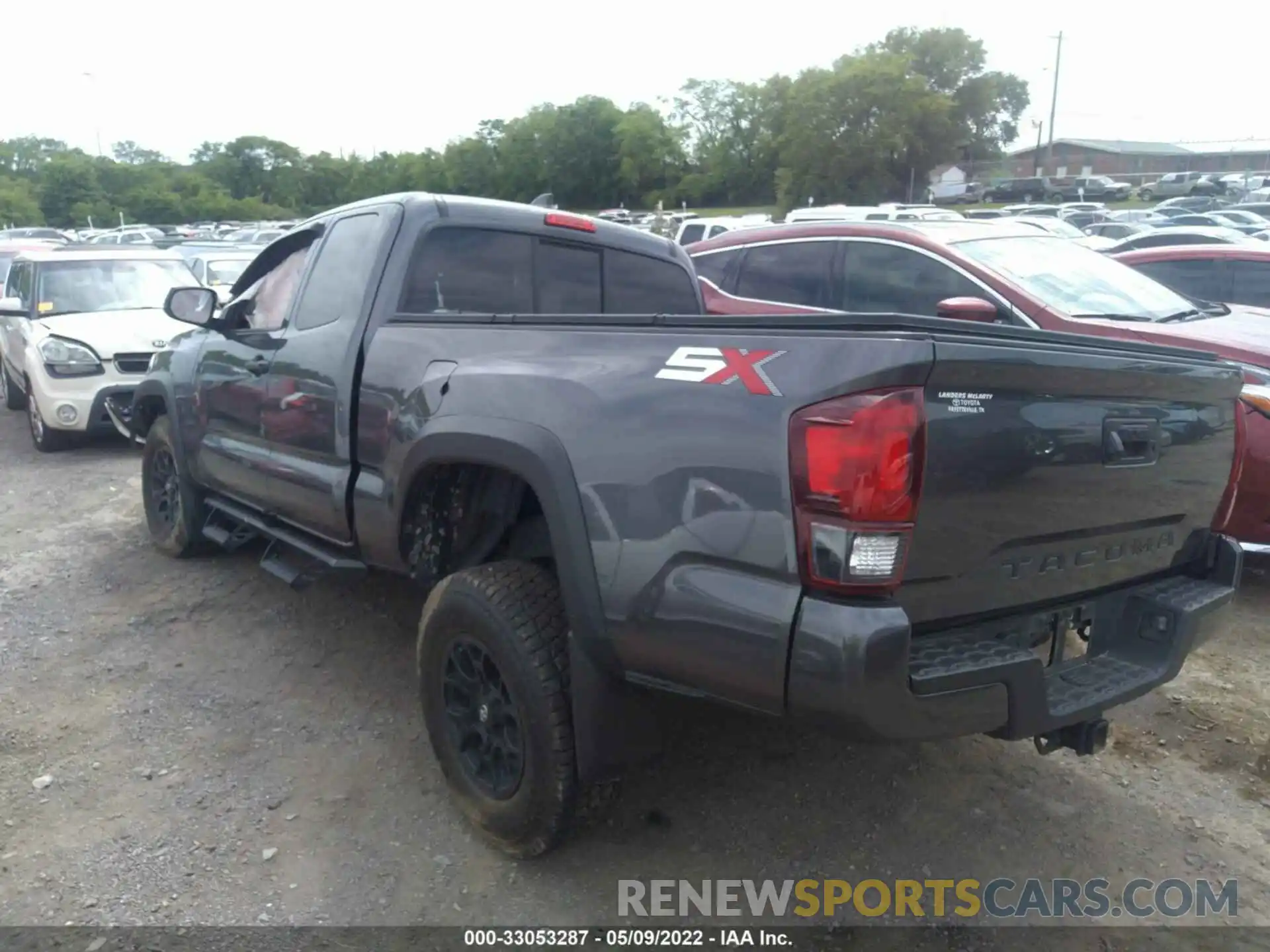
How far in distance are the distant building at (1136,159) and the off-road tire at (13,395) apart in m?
72.7

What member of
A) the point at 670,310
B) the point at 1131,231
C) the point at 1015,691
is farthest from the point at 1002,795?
the point at 1131,231

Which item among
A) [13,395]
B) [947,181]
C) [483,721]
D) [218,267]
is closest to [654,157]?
[947,181]

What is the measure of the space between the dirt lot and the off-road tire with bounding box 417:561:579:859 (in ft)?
0.57

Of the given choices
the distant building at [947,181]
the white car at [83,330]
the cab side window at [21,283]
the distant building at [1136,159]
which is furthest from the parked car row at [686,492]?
the distant building at [1136,159]

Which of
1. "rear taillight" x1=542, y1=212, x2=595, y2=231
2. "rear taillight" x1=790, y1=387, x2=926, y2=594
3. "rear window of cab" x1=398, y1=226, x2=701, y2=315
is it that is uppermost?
"rear taillight" x1=542, y1=212, x2=595, y2=231

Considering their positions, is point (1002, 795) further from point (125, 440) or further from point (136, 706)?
point (125, 440)

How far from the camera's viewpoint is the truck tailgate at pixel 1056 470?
239cm

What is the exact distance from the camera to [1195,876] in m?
3.10

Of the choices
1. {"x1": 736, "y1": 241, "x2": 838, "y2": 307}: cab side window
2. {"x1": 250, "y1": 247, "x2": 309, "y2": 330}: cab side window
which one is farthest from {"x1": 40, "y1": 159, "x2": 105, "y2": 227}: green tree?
{"x1": 250, "y1": 247, "x2": 309, "y2": 330}: cab side window

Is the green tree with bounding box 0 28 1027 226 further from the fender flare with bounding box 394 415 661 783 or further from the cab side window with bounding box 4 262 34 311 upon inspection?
the fender flare with bounding box 394 415 661 783

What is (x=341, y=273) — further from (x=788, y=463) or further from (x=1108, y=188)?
(x=1108, y=188)

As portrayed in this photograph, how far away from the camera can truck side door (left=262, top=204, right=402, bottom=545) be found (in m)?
3.88

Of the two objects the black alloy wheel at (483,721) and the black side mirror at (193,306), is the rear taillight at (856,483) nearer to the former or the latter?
the black alloy wheel at (483,721)

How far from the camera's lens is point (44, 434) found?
Answer: 8852mm
